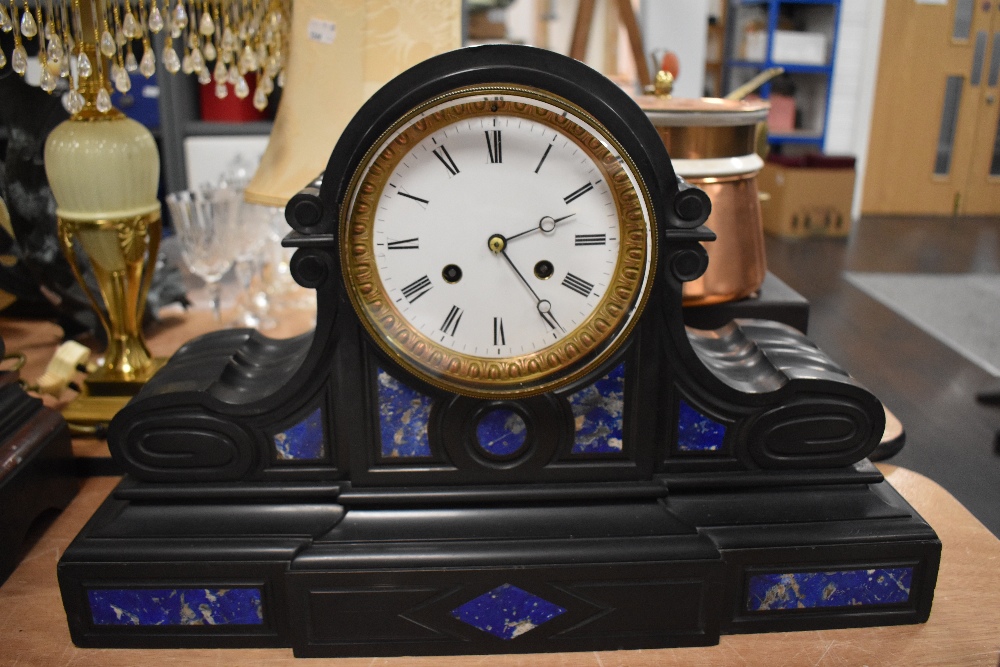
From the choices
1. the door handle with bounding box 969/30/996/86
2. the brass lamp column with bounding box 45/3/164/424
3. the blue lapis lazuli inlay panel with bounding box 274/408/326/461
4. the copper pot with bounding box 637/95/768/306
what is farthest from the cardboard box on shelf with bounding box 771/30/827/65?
the blue lapis lazuli inlay panel with bounding box 274/408/326/461

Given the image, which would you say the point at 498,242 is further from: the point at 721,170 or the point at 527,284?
the point at 721,170

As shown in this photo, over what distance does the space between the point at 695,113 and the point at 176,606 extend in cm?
90

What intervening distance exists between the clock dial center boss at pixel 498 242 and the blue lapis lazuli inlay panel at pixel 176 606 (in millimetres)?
293

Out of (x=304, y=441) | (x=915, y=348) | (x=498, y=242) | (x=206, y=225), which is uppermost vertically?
(x=498, y=242)

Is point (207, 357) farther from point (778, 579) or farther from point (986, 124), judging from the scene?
point (986, 124)

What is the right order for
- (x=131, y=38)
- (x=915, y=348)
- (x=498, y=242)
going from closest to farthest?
(x=498, y=242) → (x=131, y=38) → (x=915, y=348)

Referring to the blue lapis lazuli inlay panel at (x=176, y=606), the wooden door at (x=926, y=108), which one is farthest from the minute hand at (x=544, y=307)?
the wooden door at (x=926, y=108)

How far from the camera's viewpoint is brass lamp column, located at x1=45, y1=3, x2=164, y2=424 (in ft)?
3.86

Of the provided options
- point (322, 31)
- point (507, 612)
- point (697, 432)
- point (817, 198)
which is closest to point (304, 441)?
point (507, 612)

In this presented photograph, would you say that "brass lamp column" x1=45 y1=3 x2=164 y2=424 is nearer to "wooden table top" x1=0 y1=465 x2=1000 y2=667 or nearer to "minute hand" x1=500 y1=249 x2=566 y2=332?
"wooden table top" x1=0 y1=465 x2=1000 y2=667

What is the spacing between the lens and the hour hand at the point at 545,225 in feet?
2.76

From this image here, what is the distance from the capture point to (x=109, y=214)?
1.21 m

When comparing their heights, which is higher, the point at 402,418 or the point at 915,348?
the point at 402,418

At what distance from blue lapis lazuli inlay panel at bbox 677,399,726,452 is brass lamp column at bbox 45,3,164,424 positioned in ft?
2.65
